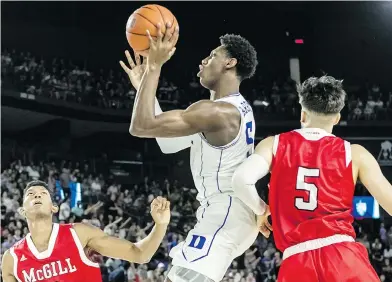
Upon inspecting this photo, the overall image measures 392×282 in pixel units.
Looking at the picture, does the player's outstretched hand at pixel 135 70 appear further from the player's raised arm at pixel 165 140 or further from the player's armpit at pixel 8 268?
the player's armpit at pixel 8 268

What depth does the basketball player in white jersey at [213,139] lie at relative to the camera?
10.9ft

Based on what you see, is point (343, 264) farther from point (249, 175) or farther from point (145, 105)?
point (145, 105)

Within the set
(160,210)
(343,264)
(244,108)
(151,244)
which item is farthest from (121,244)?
(343,264)

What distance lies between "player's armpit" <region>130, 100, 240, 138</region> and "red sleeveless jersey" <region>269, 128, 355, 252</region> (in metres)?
0.48

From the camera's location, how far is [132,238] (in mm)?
12367

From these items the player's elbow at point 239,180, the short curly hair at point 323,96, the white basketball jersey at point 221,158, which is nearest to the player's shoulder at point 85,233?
the white basketball jersey at point 221,158

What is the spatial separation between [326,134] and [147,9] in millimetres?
1302

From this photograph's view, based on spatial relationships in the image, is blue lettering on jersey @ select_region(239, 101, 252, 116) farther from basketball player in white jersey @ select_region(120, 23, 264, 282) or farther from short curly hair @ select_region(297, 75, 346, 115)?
short curly hair @ select_region(297, 75, 346, 115)

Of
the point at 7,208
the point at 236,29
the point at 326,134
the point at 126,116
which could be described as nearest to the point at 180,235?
the point at 7,208

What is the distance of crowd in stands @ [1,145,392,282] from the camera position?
36.6 ft

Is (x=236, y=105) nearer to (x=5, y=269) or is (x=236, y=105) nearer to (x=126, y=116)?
(x=5, y=269)

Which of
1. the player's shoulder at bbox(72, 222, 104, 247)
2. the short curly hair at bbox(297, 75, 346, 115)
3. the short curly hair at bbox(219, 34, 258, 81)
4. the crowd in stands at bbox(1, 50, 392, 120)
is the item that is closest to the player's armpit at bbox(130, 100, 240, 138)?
the short curly hair at bbox(219, 34, 258, 81)

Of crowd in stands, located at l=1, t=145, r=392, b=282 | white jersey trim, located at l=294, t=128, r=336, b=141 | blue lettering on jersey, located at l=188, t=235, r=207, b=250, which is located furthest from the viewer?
crowd in stands, located at l=1, t=145, r=392, b=282

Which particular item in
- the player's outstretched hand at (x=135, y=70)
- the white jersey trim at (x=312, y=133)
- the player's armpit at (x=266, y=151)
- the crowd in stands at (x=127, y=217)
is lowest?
the crowd in stands at (x=127, y=217)
